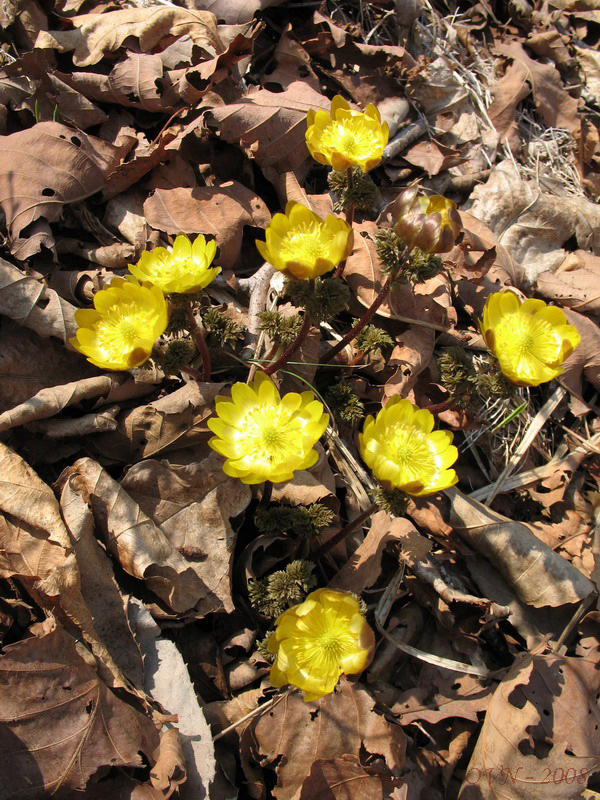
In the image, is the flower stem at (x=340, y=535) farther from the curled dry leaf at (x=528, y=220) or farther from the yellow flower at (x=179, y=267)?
the curled dry leaf at (x=528, y=220)

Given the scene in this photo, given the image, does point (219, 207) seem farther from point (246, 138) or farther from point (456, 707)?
point (456, 707)

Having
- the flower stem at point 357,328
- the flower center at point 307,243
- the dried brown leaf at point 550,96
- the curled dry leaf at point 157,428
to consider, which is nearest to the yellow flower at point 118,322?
the curled dry leaf at point 157,428

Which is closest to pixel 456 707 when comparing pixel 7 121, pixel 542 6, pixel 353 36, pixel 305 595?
pixel 305 595

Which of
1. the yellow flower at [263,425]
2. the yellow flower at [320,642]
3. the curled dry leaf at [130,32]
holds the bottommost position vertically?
the yellow flower at [320,642]

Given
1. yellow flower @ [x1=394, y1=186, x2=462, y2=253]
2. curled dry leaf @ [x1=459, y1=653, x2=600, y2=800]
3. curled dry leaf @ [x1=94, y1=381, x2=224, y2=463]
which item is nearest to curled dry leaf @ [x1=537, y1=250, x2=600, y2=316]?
yellow flower @ [x1=394, y1=186, x2=462, y2=253]

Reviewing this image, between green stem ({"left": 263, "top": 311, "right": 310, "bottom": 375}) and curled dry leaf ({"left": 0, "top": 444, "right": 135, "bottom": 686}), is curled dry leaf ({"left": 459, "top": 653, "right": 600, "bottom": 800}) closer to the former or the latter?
curled dry leaf ({"left": 0, "top": 444, "right": 135, "bottom": 686})

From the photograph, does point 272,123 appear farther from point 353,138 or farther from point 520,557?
point 520,557
